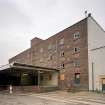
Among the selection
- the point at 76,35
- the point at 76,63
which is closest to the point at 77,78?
the point at 76,63

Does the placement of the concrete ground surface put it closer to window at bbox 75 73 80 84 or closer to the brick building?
the brick building

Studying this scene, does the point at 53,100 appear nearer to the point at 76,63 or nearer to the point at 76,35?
the point at 76,63

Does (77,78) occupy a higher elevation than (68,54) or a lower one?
lower

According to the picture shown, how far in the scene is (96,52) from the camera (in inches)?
1070

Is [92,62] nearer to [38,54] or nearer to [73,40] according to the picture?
[73,40]

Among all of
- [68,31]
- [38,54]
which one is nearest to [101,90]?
[68,31]

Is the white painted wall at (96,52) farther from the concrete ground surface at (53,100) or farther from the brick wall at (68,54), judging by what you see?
the concrete ground surface at (53,100)

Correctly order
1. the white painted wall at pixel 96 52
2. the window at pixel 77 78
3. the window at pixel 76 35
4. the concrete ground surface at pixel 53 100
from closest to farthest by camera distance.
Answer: the concrete ground surface at pixel 53 100, the white painted wall at pixel 96 52, the window at pixel 77 78, the window at pixel 76 35

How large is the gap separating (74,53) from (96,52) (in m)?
4.07

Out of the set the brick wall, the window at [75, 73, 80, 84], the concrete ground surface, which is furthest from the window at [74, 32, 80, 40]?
the concrete ground surface

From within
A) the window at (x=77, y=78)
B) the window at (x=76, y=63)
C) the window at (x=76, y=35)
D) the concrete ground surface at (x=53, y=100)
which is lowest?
the concrete ground surface at (x=53, y=100)

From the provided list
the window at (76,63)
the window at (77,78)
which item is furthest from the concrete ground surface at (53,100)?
the window at (76,63)

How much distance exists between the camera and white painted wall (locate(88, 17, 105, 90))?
85.6ft

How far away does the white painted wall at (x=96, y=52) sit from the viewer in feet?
85.6
